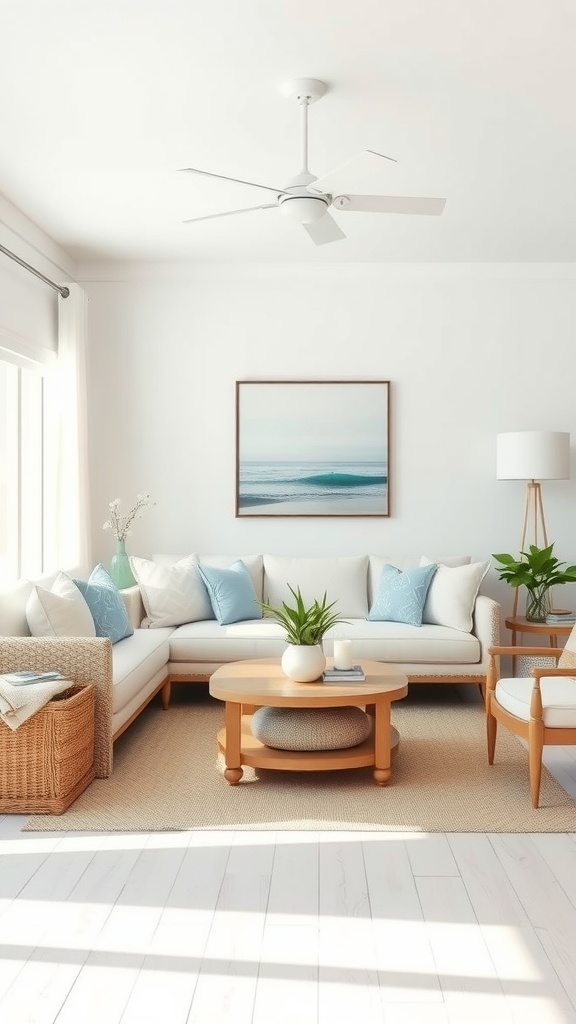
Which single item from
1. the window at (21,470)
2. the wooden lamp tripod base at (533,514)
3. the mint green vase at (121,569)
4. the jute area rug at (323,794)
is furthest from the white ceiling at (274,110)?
the jute area rug at (323,794)

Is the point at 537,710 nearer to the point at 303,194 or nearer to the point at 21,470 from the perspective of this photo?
the point at 303,194

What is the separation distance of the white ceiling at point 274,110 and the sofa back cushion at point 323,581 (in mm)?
2036

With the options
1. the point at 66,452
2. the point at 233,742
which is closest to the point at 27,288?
the point at 66,452

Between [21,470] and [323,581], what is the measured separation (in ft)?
6.57

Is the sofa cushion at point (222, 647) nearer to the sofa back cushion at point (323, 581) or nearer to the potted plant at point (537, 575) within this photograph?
the sofa back cushion at point (323, 581)

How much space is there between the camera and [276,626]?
17.1 ft

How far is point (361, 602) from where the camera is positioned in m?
5.63

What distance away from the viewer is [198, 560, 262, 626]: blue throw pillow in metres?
5.37

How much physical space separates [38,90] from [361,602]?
342 cm

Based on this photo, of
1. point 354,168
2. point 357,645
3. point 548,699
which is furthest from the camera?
point 357,645

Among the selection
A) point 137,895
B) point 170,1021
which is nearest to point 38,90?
point 137,895

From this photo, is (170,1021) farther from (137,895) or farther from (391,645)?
(391,645)

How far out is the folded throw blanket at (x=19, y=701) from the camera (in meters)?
3.31

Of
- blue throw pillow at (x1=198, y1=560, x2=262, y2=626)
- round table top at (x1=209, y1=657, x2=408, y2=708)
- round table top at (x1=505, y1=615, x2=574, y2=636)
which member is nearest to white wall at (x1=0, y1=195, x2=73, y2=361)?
blue throw pillow at (x1=198, y1=560, x2=262, y2=626)
